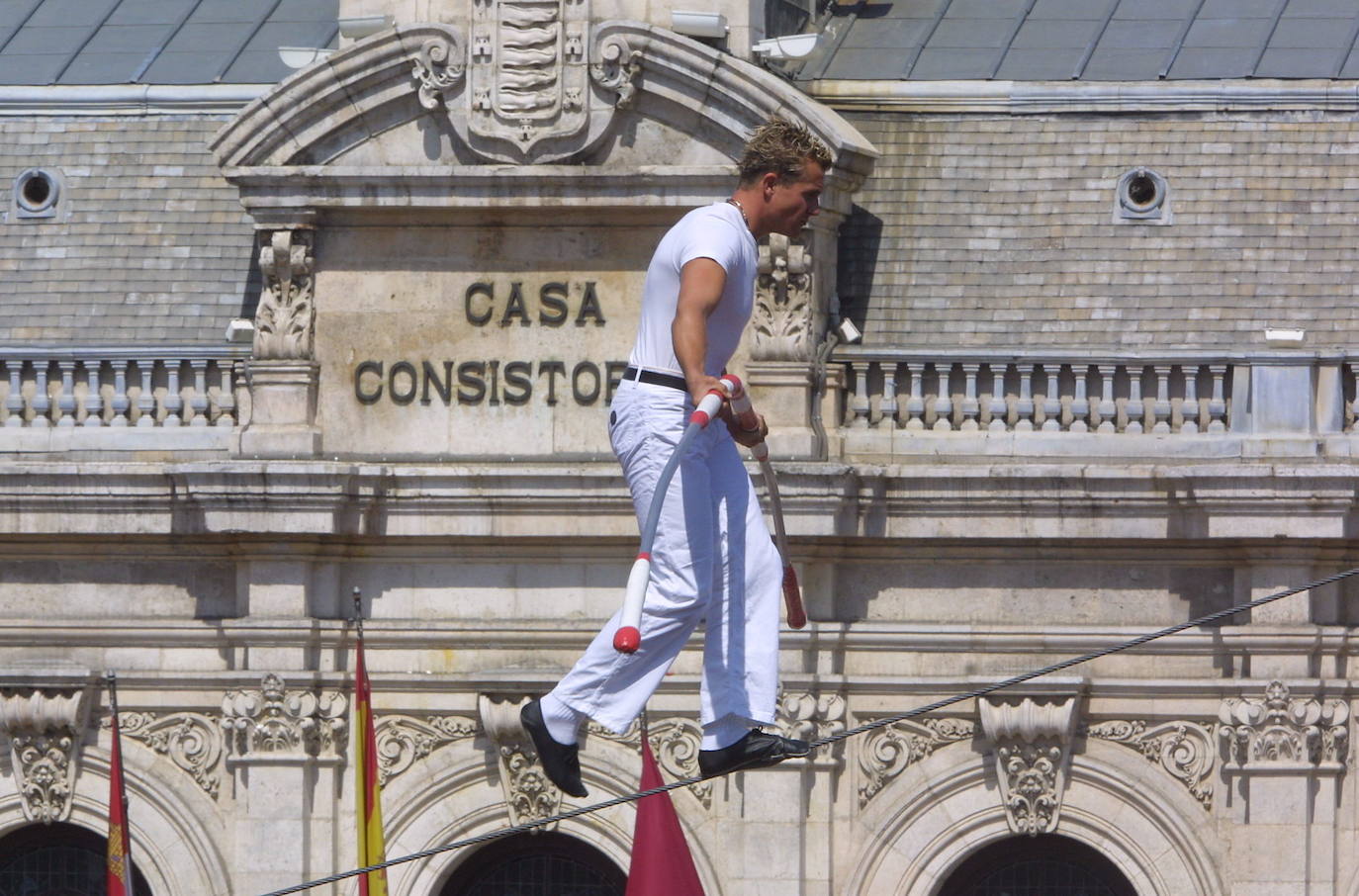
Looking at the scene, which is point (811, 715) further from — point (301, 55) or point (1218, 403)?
point (301, 55)

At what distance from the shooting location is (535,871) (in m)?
28.2

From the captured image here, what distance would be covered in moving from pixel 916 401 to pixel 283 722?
18.2 feet

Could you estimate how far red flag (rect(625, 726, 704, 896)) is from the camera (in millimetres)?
25609

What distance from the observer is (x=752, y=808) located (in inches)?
1068

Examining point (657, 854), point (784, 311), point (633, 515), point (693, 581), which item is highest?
point (784, 311)

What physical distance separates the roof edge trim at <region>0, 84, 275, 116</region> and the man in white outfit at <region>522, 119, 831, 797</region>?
16.2 metres

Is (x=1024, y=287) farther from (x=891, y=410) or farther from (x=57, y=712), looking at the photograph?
(x=57, y=712)

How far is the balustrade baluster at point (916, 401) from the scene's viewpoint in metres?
27.6

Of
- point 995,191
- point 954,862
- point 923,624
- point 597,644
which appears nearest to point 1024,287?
point 995,191

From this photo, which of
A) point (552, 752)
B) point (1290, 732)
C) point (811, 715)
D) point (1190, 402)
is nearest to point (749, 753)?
point (552, 752)

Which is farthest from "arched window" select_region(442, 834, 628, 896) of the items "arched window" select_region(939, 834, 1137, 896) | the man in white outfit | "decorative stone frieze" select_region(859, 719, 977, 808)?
the man in white outfit

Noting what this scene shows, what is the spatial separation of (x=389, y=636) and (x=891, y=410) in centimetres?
432

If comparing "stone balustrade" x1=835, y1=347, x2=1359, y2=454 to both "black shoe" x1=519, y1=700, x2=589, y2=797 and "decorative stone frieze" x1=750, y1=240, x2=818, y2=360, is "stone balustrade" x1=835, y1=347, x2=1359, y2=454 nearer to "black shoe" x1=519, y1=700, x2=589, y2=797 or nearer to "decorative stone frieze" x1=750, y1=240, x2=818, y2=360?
"decorative stone frieze" x1=750, y1=240, x2=818, y2=360

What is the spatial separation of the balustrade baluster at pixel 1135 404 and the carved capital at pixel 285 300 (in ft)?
21.2
